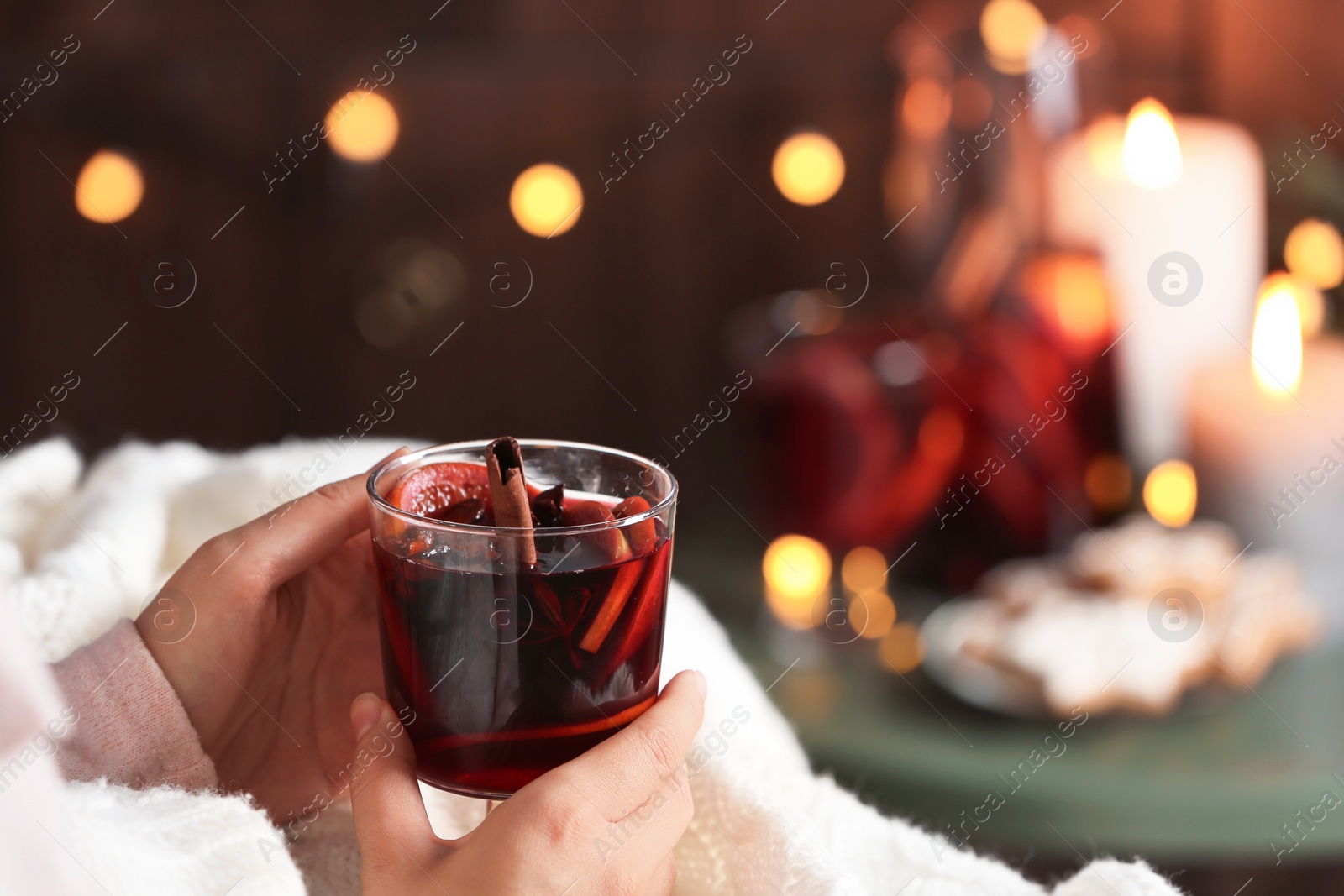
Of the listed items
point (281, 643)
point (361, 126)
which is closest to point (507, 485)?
point (281, 643)

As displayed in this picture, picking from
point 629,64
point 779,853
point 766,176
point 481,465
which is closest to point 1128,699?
point 779,853

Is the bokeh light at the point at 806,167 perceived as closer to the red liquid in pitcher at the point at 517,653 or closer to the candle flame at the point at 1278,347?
the candle flame at the point at 1278,347

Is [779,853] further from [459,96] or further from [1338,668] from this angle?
[459,96]

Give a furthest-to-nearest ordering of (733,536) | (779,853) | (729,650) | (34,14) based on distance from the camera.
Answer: (34,14) < (733,536) < (729,650) < (779,853)

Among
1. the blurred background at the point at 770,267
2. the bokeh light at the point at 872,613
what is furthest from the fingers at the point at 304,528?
the bokeh light at the point at 872,613

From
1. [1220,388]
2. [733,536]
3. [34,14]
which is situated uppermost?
[34,14]

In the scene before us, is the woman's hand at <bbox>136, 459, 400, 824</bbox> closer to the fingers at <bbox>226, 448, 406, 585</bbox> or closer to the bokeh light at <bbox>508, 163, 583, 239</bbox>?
the fingers at <bbox>226, 448, 406, 585</bbox>

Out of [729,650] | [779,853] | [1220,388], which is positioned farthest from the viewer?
[1220,388]

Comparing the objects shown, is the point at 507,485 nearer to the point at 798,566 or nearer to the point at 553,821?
the point at 553,821
